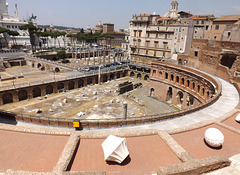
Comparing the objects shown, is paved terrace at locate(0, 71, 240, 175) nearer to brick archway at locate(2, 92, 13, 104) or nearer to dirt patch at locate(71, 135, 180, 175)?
dirt patch at locate(71, 135, 180, 175)

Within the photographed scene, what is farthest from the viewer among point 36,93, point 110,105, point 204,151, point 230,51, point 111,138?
point 36,93

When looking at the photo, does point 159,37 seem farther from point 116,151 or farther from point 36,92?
point 116,151

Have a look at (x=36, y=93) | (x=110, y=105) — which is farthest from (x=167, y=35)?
(x=36, y=93)

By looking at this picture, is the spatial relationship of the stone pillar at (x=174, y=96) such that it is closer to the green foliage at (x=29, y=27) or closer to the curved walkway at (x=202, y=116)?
the curved walkway at (x=202, y=116)

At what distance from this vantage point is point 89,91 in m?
44.4

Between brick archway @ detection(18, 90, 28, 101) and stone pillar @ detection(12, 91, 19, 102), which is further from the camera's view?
brick archway @ detection(18, 90, 28, 101)

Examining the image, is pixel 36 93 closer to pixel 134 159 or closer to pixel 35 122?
pixel 35 122

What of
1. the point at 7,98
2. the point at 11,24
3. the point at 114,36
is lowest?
the point at 7,98

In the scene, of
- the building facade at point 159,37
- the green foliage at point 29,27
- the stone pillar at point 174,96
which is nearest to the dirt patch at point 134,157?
the stone pillar at point 174,96

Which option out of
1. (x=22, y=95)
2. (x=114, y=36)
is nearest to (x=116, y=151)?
(x=22, y=95)

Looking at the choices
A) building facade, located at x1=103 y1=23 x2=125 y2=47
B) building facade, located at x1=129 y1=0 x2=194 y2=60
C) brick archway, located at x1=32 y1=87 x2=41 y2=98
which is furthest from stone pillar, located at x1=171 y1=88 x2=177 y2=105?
building facade, located at x1=103 y1=23 x2=125 y2=47

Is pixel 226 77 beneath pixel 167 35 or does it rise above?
beneath

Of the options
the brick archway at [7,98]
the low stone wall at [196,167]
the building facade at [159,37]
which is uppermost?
the building facade at [159,37]

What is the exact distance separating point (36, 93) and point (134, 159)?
35605 mm
